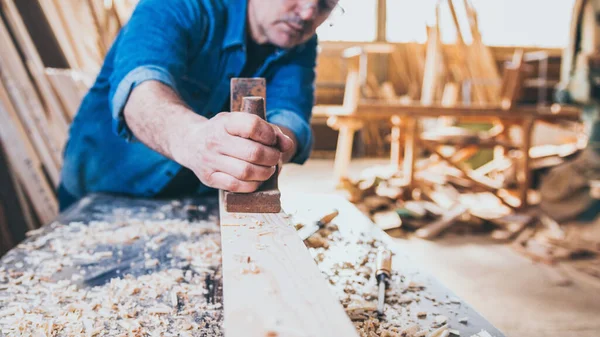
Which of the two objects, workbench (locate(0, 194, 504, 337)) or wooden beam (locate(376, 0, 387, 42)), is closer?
workbench (locate(0, 194, 504, 337))

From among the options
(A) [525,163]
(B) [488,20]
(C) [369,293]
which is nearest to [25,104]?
(C) [369,293]

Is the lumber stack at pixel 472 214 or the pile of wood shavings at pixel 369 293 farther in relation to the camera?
the lumber stack at pixel 472 214

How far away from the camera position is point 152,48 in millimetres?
1651

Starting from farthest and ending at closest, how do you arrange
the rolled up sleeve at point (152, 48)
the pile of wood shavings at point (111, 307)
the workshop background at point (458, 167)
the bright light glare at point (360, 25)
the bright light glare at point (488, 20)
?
the bright light glare at point (488, 20) → the bright light glare at point (360, 25) → the workshop background at point (458, 167) → the rolled up sleeve at point (152, 48) → the pile of wood shavings at point (111, 307)

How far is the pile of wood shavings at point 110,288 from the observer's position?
3.54ft

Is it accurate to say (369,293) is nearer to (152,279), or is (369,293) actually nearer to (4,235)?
(152,279)

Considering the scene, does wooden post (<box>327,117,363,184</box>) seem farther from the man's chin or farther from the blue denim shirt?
the man's chin

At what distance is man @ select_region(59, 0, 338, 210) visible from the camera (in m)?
1.22

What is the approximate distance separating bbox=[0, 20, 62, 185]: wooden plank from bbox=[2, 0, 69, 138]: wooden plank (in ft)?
0.27

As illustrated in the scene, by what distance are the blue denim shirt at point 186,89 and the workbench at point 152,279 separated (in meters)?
0.27

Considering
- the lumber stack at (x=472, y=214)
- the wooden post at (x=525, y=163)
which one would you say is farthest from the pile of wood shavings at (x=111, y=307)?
the wooden post at (x=525, y=163)

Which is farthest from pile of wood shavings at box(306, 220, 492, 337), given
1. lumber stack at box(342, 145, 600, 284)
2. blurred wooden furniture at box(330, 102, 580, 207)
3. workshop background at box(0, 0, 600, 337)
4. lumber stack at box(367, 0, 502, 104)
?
lumber stack at box(367, 0, 502, 104)

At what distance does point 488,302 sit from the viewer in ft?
10.9

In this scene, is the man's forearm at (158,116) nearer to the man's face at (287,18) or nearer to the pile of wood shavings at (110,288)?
the pile of wood shavings at (110,288)
